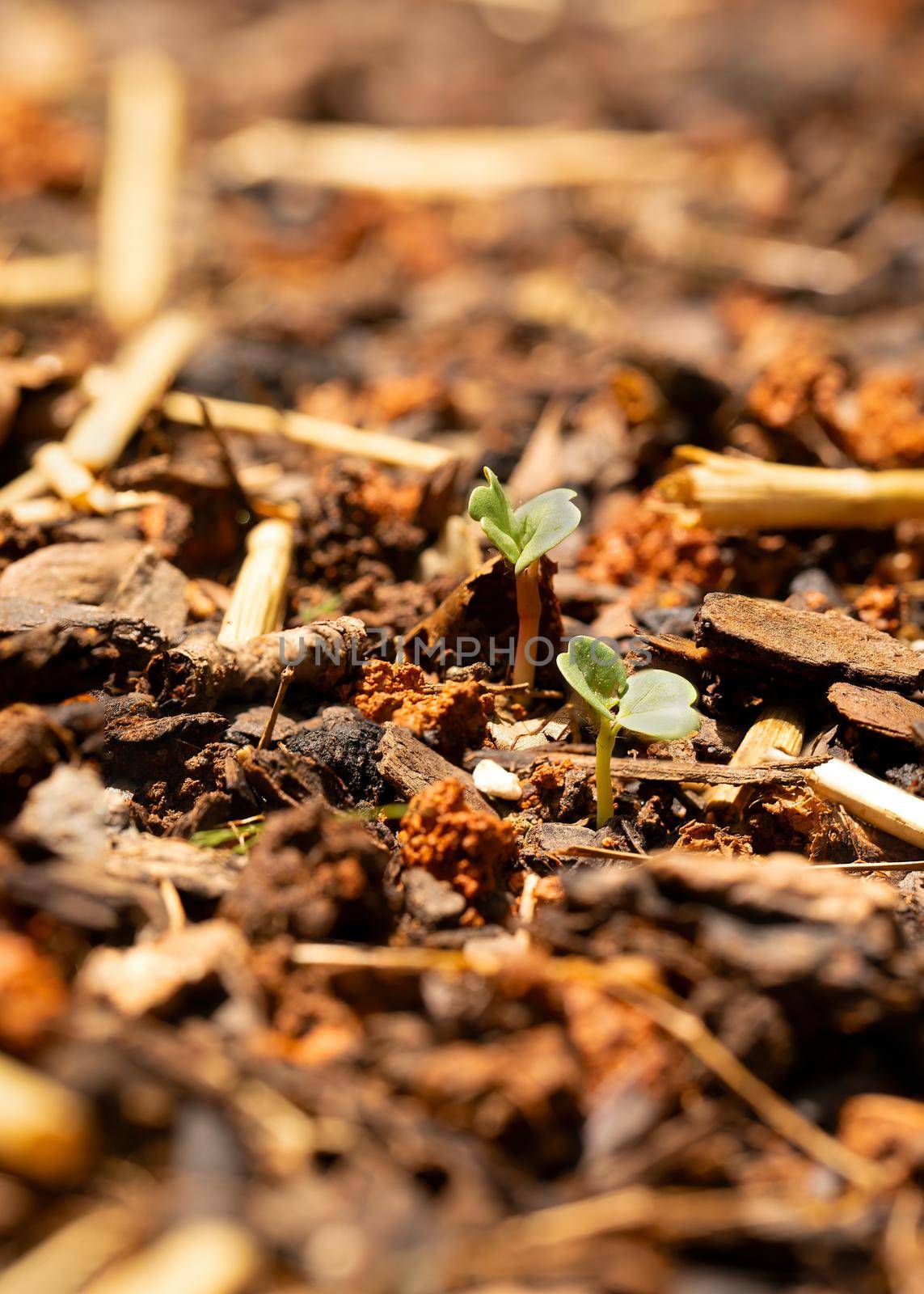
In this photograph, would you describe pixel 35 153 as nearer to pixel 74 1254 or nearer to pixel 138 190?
pixel 138 190

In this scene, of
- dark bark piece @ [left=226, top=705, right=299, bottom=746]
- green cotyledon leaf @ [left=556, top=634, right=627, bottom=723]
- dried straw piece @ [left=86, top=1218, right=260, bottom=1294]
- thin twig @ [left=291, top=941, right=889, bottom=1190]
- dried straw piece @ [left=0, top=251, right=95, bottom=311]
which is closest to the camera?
dried straw piece @ [left=86, top=1218, right=260, bottom=1294]

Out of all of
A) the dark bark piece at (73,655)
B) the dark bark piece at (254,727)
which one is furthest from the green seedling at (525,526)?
the dark bark piece at (73,655)

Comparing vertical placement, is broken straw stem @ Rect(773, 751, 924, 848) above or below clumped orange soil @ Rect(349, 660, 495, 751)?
below

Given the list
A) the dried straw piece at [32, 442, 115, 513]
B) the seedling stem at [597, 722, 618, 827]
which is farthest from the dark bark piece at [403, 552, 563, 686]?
the dried straw piece at [32, 442, 115, 513]

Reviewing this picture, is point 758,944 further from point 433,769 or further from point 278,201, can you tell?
point 278,201

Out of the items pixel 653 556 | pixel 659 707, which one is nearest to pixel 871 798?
pixel 659 707

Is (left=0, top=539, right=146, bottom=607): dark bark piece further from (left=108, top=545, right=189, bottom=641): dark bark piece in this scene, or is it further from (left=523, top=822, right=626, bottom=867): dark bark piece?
(left=523, top=822, right=626, bottom=867): dark bark piece

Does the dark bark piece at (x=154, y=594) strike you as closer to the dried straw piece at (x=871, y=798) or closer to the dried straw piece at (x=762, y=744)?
the dried straw piece at (x=762, y=744)
